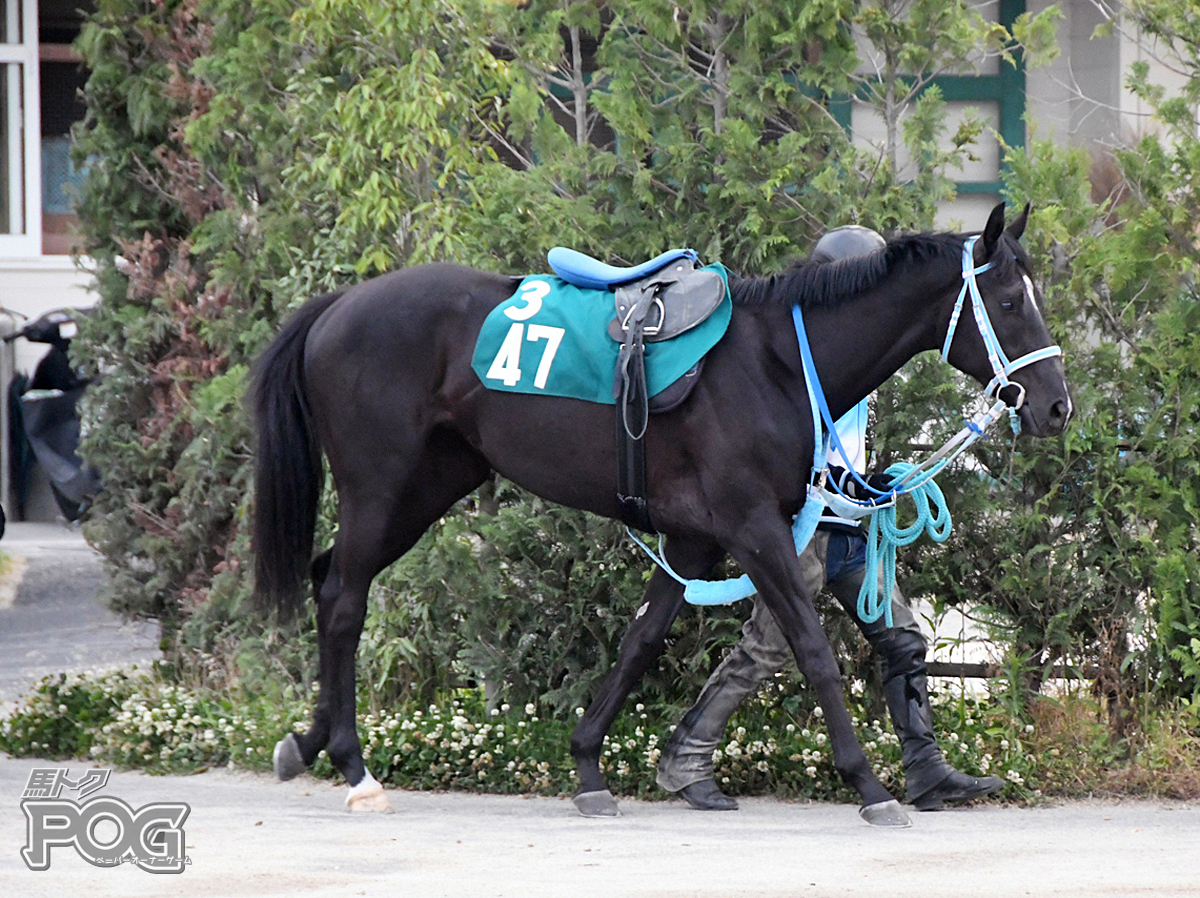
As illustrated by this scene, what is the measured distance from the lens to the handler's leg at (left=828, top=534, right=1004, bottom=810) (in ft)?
18.4

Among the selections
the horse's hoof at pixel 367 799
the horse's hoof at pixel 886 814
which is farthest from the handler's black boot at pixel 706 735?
the horse's hoof at pixel 367 799

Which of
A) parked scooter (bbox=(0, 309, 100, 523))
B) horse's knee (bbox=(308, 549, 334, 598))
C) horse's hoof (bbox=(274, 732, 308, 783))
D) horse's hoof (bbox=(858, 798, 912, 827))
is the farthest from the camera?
parked scooter (bbox=(0, 309, 100, 523))

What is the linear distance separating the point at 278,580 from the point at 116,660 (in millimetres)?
3677

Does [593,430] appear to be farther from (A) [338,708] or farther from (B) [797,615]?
(A) [338,708]

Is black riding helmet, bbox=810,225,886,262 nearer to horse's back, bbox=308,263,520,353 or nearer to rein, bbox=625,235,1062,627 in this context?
rein, bbox=625,235,1062,627

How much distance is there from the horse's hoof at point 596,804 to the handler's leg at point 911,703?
109 centimetres

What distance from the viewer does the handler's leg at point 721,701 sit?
18.6 feet

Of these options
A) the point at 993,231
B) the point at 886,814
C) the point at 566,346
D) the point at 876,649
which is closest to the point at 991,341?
the point at 993,231

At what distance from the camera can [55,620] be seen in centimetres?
1088

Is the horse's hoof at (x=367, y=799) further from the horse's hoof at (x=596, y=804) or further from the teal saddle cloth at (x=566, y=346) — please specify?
the teal saddle cloth at (x=566, y=346)

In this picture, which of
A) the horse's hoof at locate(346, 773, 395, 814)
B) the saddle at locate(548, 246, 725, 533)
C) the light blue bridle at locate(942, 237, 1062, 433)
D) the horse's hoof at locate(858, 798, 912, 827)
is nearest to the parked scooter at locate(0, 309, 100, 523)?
the horse's hoof at locate(346, 773, 395, 814)

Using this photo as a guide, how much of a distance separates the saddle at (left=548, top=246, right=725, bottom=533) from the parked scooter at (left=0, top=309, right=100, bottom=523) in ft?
28.9

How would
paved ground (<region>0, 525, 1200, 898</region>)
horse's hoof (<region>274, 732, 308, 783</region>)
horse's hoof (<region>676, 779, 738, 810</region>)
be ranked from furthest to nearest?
horse's hoof (<region>274, 732, 308, 783</region>), horse's hoof (<region>676, 779, 738, 810</region>), paved ground (<region>0, 525, 1200, 898</region>)

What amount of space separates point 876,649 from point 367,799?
78.3 inches
